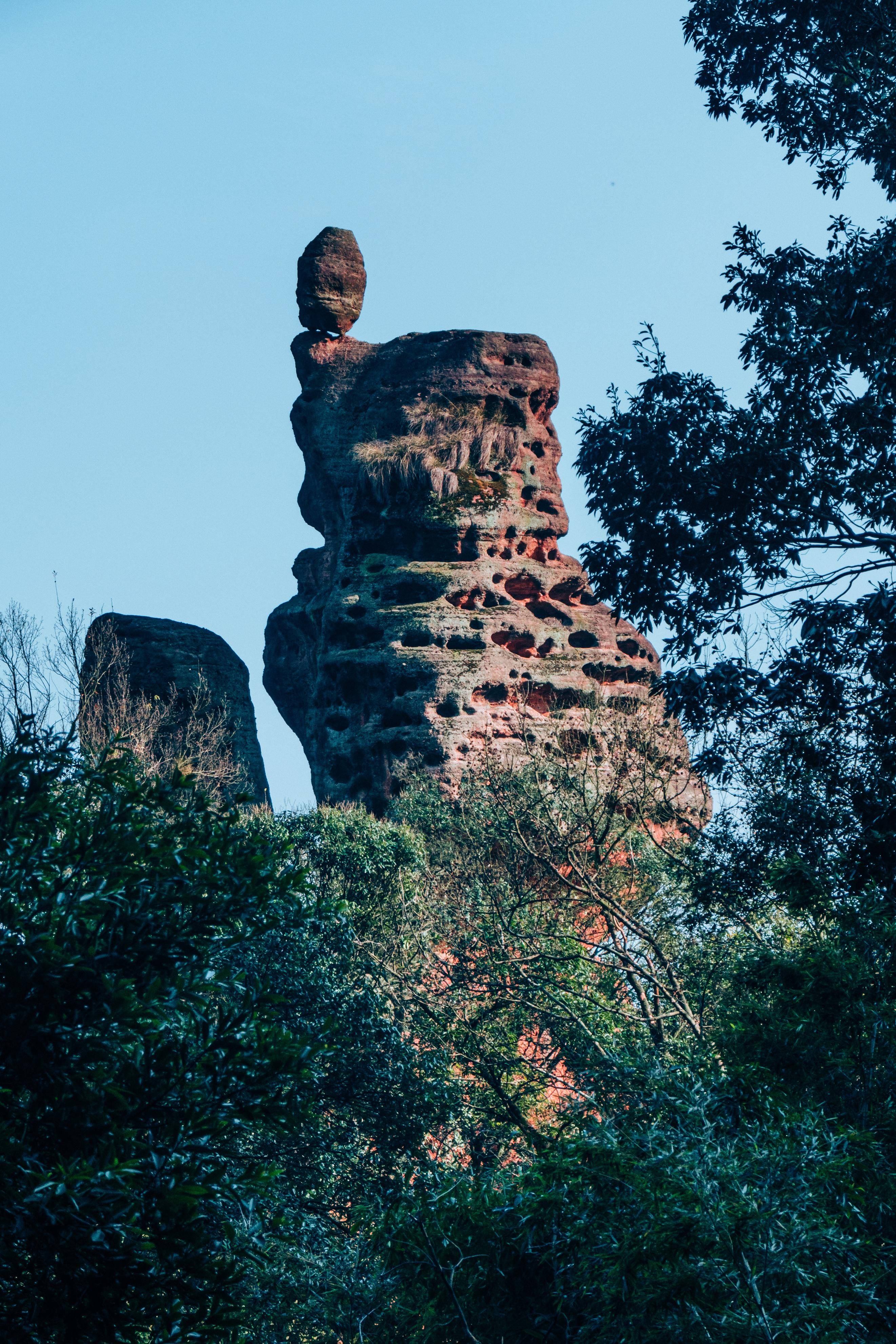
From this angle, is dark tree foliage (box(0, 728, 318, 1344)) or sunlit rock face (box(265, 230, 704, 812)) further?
sunlit rock face (box(265, 230, 704, 812))

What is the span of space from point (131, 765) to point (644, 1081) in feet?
15.9

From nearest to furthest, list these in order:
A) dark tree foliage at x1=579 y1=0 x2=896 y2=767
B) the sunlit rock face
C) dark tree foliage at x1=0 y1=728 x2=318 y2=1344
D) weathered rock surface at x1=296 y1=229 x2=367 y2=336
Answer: dark tree foliage at x1=0 y1=728 x2=318 y2=1344, dark tree foliage at x1=579 y1=0 x2=896 y2=767, the sunlit rock face, weathered rock surface at x1=296 y1=229 x2=367 y2=336

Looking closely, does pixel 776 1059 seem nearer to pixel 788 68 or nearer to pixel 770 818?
pixel 770 818

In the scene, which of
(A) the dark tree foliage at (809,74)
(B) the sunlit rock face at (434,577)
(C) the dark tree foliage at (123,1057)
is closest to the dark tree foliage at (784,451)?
(A) the dark tree foliage at (809,74)

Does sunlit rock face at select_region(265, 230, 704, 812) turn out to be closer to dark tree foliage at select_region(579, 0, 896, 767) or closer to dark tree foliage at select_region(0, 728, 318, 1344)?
dark tree foliage at select_region(579, 0, 896, 767)

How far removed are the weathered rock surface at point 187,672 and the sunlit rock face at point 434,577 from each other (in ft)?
7.26

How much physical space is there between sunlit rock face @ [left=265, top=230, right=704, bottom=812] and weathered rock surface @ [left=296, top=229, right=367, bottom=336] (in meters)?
0.57

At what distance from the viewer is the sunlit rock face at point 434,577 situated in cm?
A: 3078

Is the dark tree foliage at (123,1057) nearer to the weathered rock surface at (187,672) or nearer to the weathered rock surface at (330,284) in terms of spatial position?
the weathered rock surface at (187,672)

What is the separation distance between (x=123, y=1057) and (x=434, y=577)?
26.6m

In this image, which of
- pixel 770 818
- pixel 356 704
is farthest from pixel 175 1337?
pixel 356 704

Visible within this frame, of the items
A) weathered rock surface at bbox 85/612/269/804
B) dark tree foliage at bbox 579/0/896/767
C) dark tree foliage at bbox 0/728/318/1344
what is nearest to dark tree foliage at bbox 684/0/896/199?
dark tree foliage at bbox 579/0/896/767

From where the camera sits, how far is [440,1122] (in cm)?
1423

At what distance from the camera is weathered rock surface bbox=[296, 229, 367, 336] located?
124ft
